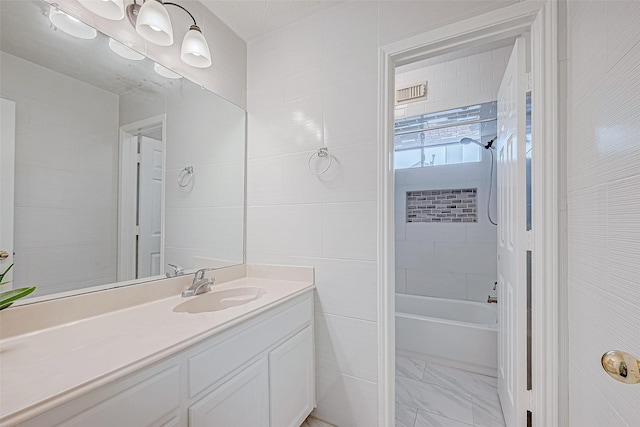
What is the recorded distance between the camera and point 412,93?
2.54m

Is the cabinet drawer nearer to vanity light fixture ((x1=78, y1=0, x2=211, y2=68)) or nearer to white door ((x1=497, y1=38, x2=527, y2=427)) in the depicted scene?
white door ((x1=497, y1=38, x2=527, y2=427))

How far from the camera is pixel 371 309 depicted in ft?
4.66

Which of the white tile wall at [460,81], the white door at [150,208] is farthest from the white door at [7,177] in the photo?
the white tile wall at [460,81]

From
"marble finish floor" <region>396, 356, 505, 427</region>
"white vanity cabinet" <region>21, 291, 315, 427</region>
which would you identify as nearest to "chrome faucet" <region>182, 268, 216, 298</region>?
"white vanity cabinet" <region>21, 291, 315, 427</region>

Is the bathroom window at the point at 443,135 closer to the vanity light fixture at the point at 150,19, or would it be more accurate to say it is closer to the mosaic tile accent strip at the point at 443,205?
the mosaic tile accent strip at the point at 443,205

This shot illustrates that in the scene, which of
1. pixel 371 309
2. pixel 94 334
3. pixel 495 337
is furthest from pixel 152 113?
pixel 495 337

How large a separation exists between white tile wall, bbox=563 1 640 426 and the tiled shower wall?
202 cm

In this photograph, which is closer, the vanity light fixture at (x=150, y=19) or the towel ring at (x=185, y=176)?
the vanity light fixture at (x=150, y=19)

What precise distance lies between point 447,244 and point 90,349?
10.2 feet

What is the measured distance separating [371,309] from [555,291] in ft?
2.57

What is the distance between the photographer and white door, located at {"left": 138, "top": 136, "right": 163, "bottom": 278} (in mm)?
1292

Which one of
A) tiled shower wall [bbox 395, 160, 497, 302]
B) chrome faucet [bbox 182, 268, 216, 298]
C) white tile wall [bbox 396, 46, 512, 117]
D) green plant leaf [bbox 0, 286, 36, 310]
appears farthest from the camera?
tiled shower wall [bbox 395, 160, 497, 302]

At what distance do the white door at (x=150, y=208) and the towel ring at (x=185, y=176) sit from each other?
0.12 m

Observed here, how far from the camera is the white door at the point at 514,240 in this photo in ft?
4.08
